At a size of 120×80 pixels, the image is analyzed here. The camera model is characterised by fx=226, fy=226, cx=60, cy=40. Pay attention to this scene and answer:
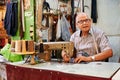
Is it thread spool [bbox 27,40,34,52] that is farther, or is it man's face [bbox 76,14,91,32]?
man's face [bbox 76,14,91,32]

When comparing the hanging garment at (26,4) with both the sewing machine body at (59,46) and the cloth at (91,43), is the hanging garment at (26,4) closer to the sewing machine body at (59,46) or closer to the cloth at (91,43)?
the cloth at (91,43)

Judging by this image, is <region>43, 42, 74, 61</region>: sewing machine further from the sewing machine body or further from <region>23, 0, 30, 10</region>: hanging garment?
<region>23, 0, 30, 10</region>: hanging garment

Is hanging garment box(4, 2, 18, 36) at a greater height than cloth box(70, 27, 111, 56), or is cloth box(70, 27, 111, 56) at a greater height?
hanging garment box(4, 2, 18, 36)

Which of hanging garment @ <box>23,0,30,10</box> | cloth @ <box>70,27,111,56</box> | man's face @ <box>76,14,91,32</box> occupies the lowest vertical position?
cloth @ <box>70,27,111,56</box>

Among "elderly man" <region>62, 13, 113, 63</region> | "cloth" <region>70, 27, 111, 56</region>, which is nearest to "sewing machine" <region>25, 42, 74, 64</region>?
"elderly man" <region>62, 13, 113, 63</region>

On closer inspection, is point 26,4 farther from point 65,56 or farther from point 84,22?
point 65,56

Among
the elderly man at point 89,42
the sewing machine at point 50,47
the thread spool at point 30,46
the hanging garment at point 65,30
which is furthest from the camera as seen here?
the hanging garment at point 65,30

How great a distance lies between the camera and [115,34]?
12.8 feet

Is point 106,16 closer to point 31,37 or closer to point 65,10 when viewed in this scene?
point 65,10

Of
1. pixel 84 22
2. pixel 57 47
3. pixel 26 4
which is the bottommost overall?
pixel 57 47

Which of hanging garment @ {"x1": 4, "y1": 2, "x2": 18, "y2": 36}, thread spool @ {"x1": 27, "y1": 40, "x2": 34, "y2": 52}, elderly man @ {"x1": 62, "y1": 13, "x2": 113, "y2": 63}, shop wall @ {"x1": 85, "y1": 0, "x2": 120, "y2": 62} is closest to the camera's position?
thread spool @ {"x1": 27, "y1": 40, "x2": 34, "y2": 52}

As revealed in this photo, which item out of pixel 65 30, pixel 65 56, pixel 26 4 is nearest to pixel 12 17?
pixel 26 4

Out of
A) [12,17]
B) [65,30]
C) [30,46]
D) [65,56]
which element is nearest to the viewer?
→ [30,46]

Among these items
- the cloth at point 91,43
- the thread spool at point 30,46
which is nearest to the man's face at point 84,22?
the cloth at point 91,43
